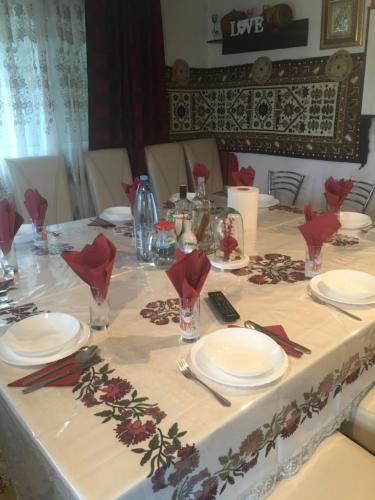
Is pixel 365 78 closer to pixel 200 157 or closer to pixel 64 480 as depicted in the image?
pixel 200 157

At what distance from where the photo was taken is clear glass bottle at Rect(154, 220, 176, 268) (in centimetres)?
141

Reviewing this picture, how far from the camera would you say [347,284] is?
4.07 ft

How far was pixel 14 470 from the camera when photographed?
2.81 feet

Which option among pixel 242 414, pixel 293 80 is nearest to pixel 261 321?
pixel 242 414

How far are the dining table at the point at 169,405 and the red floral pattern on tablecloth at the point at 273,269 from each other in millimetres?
13

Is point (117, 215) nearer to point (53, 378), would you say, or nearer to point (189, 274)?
point (189, 274)

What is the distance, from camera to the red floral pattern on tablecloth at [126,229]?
1.78 metres

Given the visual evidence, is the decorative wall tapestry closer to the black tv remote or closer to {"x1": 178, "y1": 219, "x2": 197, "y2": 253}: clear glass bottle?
{"x1": 178, "y1": 219, "x2": 197, "y2": 253}: clear glass bottle

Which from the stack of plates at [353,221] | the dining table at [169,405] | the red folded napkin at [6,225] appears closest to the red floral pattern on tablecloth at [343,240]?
the stack of plates at [353,221]

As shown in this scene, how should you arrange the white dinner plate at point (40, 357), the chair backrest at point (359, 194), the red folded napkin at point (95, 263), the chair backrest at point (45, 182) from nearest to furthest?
1. the white dinner plate at point (40, 357)
2. the red folded napkin at point (95, 263)
3. the chair backrest at point (45, 182)
4. the chair backrest at point (359, 194)

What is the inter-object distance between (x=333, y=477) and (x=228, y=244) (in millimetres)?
728

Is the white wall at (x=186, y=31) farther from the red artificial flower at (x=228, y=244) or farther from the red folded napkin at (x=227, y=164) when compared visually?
the red artificial flower at (x=228, y=244)

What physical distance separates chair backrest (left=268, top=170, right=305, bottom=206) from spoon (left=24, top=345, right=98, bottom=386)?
2.40m

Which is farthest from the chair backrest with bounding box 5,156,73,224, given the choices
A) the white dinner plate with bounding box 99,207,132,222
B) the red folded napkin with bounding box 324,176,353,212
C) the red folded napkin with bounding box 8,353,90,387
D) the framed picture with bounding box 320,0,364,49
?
the framed picture with bounding box 320,0,364,49
